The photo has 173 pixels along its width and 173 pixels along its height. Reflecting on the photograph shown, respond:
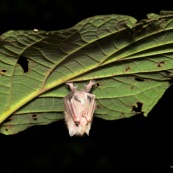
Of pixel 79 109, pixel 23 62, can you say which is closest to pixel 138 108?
pixel 79 109

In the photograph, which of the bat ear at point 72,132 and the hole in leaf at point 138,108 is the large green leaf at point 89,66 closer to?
the hole in leaf at point 138,108

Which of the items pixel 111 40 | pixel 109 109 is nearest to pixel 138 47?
pixel 111 40

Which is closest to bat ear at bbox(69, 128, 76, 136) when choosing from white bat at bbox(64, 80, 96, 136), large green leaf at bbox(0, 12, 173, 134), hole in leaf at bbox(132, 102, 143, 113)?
white bat at bbox(64, 80, 96, 136)

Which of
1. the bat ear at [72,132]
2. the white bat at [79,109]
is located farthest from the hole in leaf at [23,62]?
the bat ear at [72,132]

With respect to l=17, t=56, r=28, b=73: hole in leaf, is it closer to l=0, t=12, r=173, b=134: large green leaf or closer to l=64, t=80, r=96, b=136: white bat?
l=0, t=12, r=173, b=134: large green leaf

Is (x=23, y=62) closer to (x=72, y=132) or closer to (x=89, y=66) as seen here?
(x=89, y=66)

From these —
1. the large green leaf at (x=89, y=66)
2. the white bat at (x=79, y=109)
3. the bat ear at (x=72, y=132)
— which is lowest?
the bat ear at (x=72, y=132)
